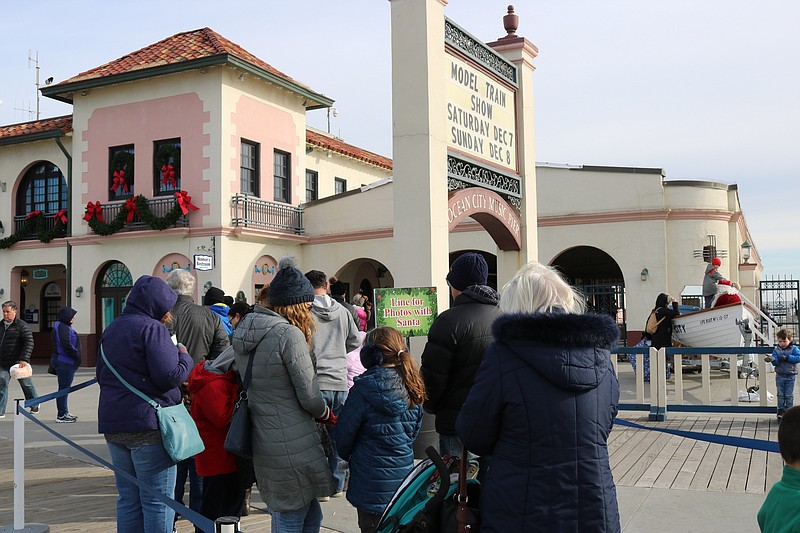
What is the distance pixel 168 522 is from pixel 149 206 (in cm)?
1855

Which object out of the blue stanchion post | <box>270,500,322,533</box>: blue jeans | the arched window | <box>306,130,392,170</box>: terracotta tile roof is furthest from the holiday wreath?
<box>270,500,322,533</box>: blue jeans

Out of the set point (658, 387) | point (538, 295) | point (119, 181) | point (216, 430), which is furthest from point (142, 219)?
point (538, 295)

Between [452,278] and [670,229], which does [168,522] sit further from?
[670,229]

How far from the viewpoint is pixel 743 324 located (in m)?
15.0

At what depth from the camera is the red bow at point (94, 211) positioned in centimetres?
2247

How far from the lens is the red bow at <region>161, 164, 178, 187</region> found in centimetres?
2158

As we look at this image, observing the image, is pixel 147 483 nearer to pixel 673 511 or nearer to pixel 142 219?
pixel 673 511

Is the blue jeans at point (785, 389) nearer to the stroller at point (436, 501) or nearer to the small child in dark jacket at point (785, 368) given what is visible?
the small child in dark jacket at point (785, 368)

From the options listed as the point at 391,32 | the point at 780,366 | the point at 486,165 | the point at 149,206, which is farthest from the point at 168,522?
the point at 149,206

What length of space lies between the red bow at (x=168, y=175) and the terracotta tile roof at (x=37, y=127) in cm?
414

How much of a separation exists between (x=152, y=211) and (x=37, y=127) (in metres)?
6.58

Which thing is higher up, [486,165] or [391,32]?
[391,32]

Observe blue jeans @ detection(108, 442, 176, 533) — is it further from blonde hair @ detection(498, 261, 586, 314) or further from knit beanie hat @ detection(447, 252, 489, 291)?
blonde hair @ detection(498, 261, 586, 314)

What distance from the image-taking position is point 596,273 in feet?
98.3
